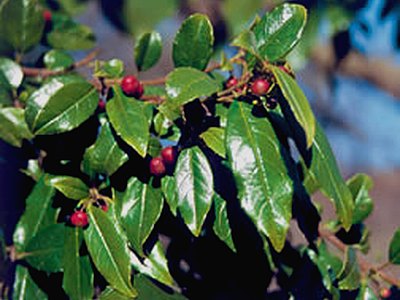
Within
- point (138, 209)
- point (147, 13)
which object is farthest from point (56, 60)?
point (147, 13)

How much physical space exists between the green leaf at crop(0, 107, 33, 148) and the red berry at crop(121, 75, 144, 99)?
0.15 metres

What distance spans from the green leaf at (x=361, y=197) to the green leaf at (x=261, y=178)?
342 mm

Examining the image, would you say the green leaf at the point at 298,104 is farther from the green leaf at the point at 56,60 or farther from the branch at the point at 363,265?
the green leaf at the point at 56,60

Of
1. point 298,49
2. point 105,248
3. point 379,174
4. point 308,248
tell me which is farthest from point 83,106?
point 379,174

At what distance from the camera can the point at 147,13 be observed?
6.91 feet

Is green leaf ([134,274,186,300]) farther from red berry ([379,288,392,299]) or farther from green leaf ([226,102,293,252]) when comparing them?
red berry ([379,288,392,299])

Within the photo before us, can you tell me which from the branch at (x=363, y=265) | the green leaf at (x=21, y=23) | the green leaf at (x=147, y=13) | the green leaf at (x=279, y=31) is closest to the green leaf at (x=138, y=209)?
the green leaf at (x=279, y=31)

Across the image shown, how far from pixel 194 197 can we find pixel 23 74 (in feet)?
1.42

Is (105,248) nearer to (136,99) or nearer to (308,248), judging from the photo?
(136,99)

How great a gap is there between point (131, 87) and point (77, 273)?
0.26 metres

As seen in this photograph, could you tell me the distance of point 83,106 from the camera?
3.35 ft

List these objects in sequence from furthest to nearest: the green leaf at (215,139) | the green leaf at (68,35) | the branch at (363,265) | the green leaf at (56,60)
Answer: the green leaf at (68,35)
the green leaf at (56,60)
the branch at (363,265)
the green leaf at (215,139)

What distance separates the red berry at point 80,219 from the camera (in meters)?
0.99

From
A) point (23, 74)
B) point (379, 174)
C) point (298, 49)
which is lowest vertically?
point (379, 174)
